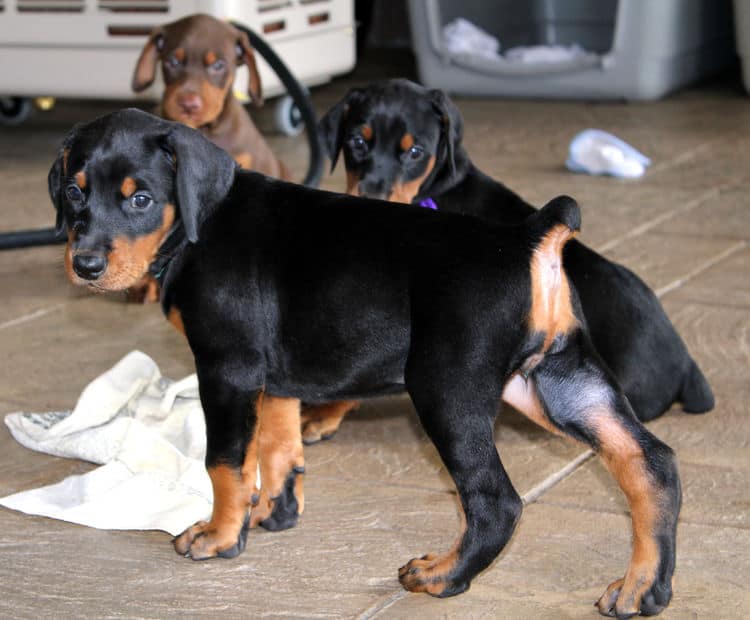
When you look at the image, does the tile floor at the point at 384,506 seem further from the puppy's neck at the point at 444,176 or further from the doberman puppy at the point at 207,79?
the doberman puppy at the point at 207,79

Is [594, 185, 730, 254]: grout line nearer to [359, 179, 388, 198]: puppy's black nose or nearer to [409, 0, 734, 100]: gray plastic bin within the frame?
[359, 179, 388, 198]: puppy's black nose

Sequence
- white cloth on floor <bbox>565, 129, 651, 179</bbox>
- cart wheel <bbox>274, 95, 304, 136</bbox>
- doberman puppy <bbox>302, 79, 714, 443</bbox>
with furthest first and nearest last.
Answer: cart wheel <bbox>274, 95, 304, 136</bbox>
white cloth on floor <bbox>565, 129, 651, 179</bbox>
doberman puppy <bbox>302, 79, 714, 443</bbox>

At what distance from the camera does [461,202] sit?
4.26m

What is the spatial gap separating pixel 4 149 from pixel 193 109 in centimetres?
331

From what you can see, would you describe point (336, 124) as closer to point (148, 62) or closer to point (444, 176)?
point (444, 176)

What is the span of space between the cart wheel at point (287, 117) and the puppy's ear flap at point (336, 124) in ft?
14.1

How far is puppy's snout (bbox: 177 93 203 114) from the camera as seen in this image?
19.0ft

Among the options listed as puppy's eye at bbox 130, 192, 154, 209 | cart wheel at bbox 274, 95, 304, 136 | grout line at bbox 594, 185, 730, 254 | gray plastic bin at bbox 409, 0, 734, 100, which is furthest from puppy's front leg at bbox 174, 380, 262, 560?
gray plastic bin at bbox 409, 0, 734, 100

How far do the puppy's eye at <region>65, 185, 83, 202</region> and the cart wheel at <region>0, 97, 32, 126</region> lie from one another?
6.56 m

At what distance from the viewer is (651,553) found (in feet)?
9.24

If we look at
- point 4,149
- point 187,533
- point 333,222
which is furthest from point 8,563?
point 4,149

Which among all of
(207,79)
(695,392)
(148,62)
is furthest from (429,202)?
(148,62)

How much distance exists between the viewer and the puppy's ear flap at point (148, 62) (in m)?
6.23

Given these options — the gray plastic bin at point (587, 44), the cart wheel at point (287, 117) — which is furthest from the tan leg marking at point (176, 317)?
the gray plastic bin at point (587, 44)
